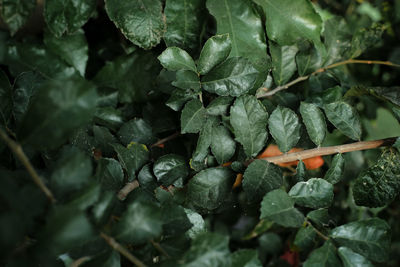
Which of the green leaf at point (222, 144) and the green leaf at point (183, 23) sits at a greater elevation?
the green leaf at point (183, 23)

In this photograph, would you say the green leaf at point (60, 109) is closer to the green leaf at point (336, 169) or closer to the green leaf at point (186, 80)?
the green leaf at point (186, 80)

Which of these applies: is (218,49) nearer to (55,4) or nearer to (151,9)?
(151,9)

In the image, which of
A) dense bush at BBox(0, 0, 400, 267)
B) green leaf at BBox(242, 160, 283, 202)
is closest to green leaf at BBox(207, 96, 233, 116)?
dense bush at BBox(0, 0, 400, 267)

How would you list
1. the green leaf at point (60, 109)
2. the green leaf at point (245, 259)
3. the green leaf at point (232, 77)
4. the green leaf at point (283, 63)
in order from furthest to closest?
the green leaf at point (283, 63) < the green leaf at point (232, 77) < the green leaf at point (245, 259) < the green leaf at point (60, 109)

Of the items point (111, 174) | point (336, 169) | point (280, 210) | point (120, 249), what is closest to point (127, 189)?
point (111, 174)

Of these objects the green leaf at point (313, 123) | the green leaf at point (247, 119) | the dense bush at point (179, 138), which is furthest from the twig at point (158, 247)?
the green leaf at point (313, 123)

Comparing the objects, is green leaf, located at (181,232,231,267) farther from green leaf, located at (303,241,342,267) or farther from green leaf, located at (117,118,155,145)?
green leaf, located at (117,118,155,145)

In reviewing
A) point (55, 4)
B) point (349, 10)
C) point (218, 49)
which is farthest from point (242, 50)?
point (349, 10)

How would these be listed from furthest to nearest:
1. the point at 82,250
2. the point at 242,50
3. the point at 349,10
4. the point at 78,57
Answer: the point at 349,10 < the point at 78,57 < the point at 242,50 < the point at 82,250
